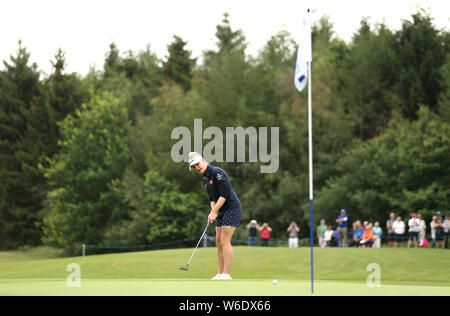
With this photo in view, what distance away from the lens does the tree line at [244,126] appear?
153 feet

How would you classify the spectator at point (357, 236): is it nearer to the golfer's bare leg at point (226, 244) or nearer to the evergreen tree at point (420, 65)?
the golfer's bare leg at point (226, 244)

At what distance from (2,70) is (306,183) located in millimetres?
34562

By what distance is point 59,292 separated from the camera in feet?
27.4

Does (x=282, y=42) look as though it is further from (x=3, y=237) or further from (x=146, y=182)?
(x=3, y=237)

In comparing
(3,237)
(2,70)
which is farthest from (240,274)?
(2,70)

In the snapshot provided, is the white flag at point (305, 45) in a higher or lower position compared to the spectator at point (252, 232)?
higher

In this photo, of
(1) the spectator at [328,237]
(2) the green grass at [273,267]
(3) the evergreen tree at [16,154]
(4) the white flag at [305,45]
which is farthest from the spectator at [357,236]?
(3) the evergreen tree at [16,154]
